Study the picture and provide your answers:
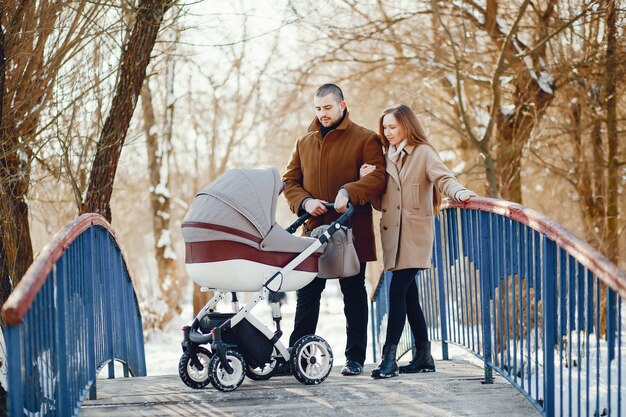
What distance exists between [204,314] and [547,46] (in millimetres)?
7470

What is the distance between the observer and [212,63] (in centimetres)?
2139

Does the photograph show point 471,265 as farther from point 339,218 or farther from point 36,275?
point 36,275

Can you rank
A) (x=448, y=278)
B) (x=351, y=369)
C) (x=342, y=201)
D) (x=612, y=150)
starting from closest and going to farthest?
(x=342, y=201)
(x=351, y=369)
(x=448, y=278)
(x=612, y=150)

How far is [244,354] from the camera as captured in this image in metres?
4.79

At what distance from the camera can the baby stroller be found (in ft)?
15.0

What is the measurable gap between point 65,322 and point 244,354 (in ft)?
4.18

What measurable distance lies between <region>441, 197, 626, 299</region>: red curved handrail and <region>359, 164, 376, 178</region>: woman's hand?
64cm

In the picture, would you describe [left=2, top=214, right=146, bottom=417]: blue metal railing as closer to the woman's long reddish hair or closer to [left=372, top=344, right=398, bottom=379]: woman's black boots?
[left=372, top=344, right=398, bottom=379]: woman's black boots

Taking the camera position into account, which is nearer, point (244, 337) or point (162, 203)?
point (244, 337)

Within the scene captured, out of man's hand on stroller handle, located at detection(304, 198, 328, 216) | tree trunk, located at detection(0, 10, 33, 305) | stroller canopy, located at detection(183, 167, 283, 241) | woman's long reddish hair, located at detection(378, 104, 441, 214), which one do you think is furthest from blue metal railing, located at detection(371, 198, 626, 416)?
tree trunk, located at detection(0, 10, 33, 305)

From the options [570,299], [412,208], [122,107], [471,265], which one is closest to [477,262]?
[471,265]

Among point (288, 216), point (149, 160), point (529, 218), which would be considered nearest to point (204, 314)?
point (529, 218)

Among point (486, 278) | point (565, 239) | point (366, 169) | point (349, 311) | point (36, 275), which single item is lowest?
point (349, 311)

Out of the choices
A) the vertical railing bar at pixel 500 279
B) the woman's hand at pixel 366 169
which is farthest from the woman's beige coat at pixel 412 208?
the vertical railing bar at pixel 500 279
